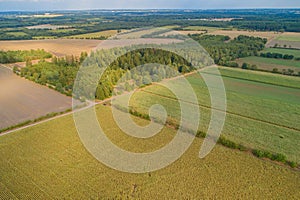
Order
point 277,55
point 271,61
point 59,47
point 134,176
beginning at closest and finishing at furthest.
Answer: point 134,176 → point 271,61 → point 277,55 → point 59,47

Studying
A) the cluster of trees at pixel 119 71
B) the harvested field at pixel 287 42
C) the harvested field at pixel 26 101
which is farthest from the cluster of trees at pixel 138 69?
the harvested field at pixel 287 42

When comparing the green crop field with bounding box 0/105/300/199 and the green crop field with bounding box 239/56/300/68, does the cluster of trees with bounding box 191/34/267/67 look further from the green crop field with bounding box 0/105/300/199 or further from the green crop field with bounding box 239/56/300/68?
the green crop field with bounding box 0/105/300/199

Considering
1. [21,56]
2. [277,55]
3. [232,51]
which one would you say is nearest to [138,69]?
[232,51]

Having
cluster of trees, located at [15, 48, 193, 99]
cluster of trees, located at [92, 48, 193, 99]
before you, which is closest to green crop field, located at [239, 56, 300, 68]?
cluster of trees, located at [92, 48, 193, 99]

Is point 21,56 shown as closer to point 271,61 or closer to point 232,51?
point 232,51

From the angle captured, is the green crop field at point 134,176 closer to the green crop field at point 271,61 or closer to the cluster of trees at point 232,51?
the cluster of trees at point 232,51

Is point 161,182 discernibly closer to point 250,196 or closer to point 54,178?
point 250,196
